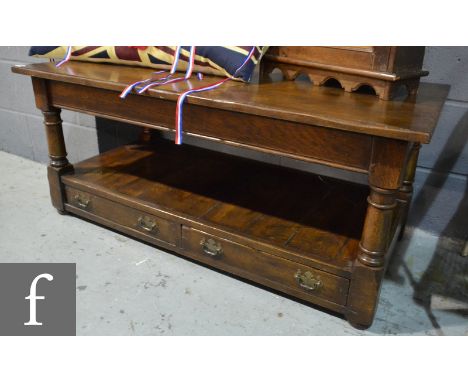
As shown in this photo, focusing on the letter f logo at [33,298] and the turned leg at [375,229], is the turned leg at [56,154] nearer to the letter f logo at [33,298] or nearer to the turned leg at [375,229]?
the letter f logo at [33,298]

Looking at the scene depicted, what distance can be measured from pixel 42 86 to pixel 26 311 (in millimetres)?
743

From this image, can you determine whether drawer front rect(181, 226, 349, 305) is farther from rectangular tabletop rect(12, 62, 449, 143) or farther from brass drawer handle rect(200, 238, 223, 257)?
rectangular tabletop rect(12, 62, 449, 143)

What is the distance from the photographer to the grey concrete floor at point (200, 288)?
3.95ft

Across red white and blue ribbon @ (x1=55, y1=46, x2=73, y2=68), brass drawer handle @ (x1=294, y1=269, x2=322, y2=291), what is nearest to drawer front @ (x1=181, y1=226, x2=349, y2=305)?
brass drawer handle @ (x1=294, y1=269, x2=322, y2=291)

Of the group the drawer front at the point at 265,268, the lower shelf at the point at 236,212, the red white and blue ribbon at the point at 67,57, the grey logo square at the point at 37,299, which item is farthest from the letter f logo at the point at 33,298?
the red white and blue ribbon at the point at 67,57

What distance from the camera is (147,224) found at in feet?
4.81

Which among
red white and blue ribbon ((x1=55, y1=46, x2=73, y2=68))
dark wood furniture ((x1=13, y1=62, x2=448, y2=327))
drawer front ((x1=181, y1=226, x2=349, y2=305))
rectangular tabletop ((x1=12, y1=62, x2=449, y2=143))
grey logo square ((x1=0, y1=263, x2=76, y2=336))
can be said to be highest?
red white and blue ribbon ((x1=55, y1=46, x2=73, y2=68))

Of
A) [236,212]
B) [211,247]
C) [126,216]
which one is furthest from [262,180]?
[126,216]

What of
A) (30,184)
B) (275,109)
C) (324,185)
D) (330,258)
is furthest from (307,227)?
(30,184)

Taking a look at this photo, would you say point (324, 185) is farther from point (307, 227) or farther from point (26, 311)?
point (26, 311)

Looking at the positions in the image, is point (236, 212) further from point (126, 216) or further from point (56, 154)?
point (56, 154)

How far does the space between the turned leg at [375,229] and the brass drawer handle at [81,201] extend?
99cm

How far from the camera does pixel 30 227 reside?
1.66 meters

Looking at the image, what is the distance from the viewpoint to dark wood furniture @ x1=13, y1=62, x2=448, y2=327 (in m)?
1.00
